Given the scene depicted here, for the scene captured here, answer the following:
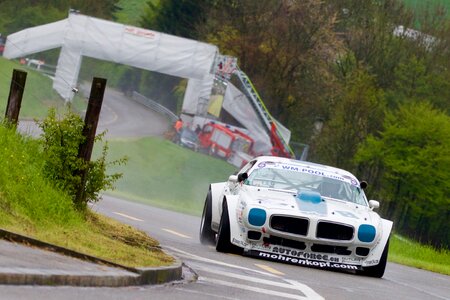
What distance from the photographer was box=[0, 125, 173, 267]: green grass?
1255 centimetres

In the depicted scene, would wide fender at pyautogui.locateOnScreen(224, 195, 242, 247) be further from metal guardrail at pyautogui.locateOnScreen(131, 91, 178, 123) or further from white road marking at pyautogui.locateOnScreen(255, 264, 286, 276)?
metal guardrail at pyautogui.locateOnScreen(131, 91, 178, 123)

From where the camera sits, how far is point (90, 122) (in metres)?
16.5

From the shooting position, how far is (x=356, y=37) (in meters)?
78.2

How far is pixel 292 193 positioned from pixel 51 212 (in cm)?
464

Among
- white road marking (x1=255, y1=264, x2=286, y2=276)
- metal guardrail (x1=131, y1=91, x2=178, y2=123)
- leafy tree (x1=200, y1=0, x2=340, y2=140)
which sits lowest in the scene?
white road marking (x1=255, y1=264, x2=286, y2=276)

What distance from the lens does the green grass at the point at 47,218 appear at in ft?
41.2

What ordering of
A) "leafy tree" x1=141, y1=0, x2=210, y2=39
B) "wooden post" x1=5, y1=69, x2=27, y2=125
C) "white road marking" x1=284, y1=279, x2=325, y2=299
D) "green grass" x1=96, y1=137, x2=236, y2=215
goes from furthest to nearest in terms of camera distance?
"leafy tree" x1=141, y1=0, x2=210, y2=39 → "green grass" x1=96, y1=137, x2=236, y2=215 → "wooden post" x1=5, y1=69, x2=27, y2=125 → "white road marking" x1=284, y1=279, x2=325, y2=299

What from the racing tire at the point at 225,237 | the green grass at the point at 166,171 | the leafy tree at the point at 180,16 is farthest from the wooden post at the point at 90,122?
the leafy tree at the point at 180,16

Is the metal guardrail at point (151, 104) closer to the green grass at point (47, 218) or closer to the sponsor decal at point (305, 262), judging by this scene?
the sponsor decal at point (305, 262)

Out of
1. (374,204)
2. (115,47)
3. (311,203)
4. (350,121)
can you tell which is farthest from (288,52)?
(311,203)

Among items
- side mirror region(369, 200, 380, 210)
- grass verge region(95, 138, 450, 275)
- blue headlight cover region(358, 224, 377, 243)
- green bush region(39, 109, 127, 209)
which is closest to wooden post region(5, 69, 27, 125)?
green bush region(39, 109, 127, 209)

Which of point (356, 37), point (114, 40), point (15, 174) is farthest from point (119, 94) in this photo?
point (15, 174)

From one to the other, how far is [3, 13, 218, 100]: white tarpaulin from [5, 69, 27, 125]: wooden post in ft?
128

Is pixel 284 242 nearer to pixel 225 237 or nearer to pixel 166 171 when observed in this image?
pixel 225 237
